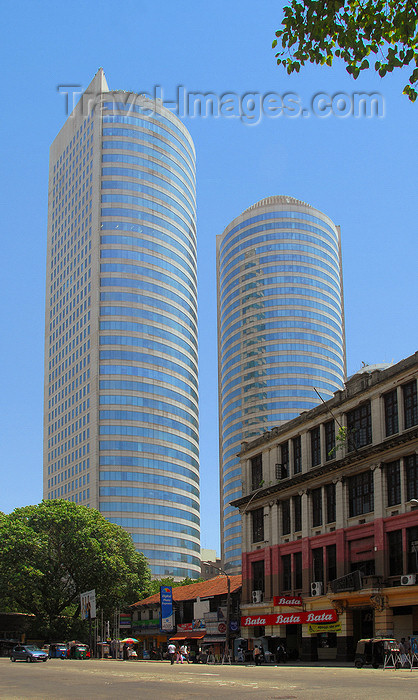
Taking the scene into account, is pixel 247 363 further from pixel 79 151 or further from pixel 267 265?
pixel 79 151

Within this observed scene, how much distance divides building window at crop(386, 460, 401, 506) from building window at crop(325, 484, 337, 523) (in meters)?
6.64

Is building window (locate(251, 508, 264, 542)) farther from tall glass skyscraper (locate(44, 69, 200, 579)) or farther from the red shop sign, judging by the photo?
tall glass skyscraper (locate(44, 69, 200, 579))

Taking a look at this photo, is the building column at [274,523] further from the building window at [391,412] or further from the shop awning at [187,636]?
the building window at [391,412]

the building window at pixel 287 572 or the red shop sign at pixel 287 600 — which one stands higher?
the building window at pixel 287 572

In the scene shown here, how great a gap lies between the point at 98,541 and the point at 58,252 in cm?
10355

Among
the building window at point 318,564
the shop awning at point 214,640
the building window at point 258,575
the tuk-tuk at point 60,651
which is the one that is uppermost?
the building window at point 318,564

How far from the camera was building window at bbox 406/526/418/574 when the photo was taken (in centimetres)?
4772

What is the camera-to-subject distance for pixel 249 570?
67.8 metres

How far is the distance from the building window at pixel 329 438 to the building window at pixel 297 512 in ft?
18.0

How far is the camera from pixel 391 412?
51938mm

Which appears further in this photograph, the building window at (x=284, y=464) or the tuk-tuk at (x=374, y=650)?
the building window at (x=284, y=464)

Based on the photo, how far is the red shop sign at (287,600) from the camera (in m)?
58.2

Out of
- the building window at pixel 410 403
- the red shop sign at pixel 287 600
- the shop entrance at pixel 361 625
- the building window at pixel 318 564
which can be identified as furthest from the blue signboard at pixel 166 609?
the building window at pixel 410 403

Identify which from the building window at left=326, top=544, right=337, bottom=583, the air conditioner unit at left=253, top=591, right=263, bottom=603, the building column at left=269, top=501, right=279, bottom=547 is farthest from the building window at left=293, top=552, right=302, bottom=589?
the air conditioner unit at left=253, top=591, right=263, bottom=603
